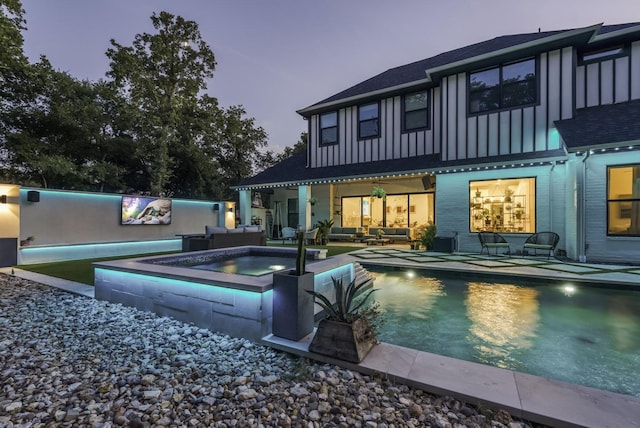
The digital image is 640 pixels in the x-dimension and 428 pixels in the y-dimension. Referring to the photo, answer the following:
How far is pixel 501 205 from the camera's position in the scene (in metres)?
9.25

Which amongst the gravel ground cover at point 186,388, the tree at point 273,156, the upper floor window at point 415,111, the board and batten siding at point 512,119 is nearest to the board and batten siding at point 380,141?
the upper floor window at point 415,111

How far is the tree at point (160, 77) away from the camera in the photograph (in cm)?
1373

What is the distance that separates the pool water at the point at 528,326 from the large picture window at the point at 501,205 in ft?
12.7

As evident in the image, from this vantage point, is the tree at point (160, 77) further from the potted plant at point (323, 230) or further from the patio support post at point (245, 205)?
the potted plant at point (323, 230)

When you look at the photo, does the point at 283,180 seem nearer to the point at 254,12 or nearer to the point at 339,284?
the point at 254,12

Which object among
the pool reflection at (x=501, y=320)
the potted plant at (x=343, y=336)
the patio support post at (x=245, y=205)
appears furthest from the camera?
the patio support post at (x=245, y=205)

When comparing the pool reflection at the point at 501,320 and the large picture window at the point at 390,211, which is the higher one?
the large picture window at the point at 390,211

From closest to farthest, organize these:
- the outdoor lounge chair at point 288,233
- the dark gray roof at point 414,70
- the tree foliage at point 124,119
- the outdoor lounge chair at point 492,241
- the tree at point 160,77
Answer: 1. the outdoor lounge chair at point 492,241
2. the dark gray roof at point 414,70
3. the tree foliage at point 124,119
4. the outdoor lounge chair at point 288,233
5. the tree at point 160,77

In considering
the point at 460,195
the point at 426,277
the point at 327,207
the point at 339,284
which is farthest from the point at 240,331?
the point at 327,207

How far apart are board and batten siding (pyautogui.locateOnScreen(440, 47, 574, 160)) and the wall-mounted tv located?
1137cm

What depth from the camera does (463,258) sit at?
8.06m

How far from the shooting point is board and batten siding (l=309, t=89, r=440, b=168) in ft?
35.8

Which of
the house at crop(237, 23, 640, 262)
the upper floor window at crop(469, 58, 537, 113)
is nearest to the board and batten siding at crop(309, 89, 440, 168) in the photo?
the house at crop(237, 23, 640, 262)

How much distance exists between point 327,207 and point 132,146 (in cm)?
1094
